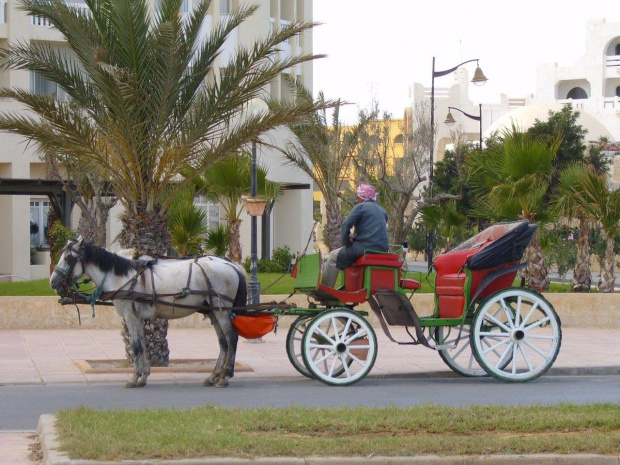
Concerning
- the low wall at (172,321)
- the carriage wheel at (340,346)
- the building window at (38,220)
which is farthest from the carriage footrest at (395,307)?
the building window at (38,220)

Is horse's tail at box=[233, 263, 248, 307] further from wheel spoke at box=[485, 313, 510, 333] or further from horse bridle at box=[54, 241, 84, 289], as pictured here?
wheel spoke at box=[485, 313, 510, 333]

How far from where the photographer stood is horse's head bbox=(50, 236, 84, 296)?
41.5 ft

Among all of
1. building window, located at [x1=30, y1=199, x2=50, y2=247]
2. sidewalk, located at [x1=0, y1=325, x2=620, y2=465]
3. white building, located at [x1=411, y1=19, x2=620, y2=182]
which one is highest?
white building, located at [x1=411, y1=19, x2=620, y2=182]

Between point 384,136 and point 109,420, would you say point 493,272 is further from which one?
point 384,136

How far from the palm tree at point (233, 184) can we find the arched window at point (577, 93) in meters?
70.9

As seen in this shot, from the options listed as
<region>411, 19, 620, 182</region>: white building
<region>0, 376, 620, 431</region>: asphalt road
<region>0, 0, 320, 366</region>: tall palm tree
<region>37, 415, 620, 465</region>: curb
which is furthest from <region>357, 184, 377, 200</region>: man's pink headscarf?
<region>411, 19, 620, 182</region>: white building

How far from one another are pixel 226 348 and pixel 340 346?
1.50m

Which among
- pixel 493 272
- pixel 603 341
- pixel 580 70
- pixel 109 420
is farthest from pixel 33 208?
pixel 580 70

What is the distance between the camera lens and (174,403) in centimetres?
1141

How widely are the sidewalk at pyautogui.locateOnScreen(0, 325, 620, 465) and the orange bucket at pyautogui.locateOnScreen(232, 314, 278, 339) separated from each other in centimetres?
111

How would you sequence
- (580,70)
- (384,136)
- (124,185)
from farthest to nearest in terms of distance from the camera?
1. (580,70)
2. (384,136)
3. (124,185)

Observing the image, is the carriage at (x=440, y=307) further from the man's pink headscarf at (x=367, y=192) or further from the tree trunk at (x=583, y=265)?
the tree trunk at (x=583, y=265)

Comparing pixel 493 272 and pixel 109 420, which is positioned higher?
pixel 493 272

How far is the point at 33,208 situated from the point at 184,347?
25465mm
